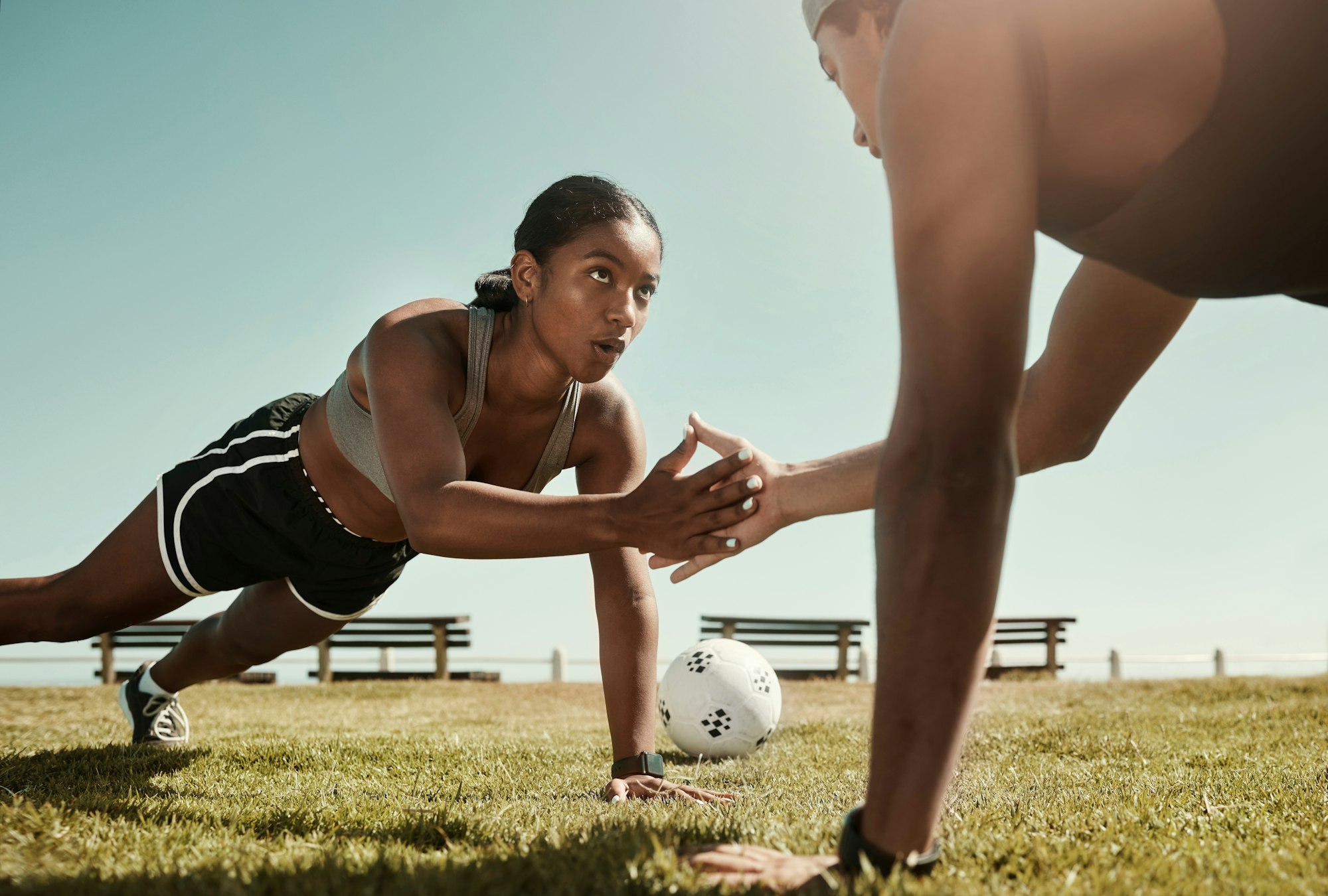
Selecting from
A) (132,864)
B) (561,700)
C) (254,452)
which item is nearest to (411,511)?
(132,864)

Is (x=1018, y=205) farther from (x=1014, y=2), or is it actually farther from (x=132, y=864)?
(x=132, y=864)

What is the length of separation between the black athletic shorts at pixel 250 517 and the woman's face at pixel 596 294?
141cm

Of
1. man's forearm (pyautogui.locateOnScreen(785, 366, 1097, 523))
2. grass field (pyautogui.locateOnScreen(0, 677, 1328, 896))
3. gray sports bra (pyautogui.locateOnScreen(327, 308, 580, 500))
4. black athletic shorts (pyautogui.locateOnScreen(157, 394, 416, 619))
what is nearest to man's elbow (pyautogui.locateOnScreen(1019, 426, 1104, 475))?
man's forearm (pyautogui.locateOnScreen(785, 366, 1097, 523))

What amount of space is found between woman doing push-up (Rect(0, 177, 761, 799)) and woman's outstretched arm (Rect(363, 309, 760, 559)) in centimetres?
1

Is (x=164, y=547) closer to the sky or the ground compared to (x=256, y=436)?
closer to the ground

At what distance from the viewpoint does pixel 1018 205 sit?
144 centimetres

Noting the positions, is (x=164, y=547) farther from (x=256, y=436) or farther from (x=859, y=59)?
(x=859, y=59)

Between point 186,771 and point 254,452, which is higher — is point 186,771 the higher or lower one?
the lower one

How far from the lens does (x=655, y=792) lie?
321 centimetres

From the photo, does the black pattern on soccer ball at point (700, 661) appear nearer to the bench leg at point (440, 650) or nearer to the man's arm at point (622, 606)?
the man's arm at point (622, 606)

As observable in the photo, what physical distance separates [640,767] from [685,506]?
1.44 m

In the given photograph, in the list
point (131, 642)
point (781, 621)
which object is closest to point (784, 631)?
point (781, 621)

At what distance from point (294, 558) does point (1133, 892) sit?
363cm

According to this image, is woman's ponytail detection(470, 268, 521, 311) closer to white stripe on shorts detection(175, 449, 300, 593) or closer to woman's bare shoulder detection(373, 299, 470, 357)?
woman's bare shoulder detection(373, 299, 470, 357)
